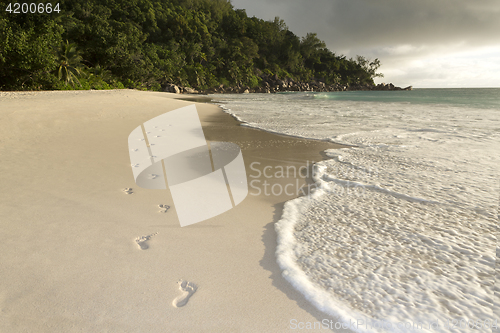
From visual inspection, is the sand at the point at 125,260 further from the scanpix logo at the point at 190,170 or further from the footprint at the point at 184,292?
the scanpix logo at the point at 190,170

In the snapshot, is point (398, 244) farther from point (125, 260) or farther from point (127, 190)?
point (127, 190)

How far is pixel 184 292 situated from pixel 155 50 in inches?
1690

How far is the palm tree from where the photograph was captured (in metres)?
17.9

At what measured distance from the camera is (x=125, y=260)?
5.67ft

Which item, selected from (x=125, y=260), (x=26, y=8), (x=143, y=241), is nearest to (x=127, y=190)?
(x=143, y=241)

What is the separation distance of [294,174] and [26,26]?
19.1 m

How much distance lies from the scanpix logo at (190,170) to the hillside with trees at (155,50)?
1326 cm

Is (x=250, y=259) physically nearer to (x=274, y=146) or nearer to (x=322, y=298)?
(x=322, y=298)

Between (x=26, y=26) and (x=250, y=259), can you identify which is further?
(x=26, y=26)

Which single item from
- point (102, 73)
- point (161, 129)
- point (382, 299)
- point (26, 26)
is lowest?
point (382, 299)

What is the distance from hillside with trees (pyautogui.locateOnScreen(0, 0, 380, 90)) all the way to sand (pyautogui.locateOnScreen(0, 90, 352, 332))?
14879 mm

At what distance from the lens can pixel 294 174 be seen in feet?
11.6

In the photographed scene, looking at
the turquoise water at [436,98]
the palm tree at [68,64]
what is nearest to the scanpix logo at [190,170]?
the palm tree at [68,64]

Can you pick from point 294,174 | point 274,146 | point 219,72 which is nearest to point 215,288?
point 294,174
